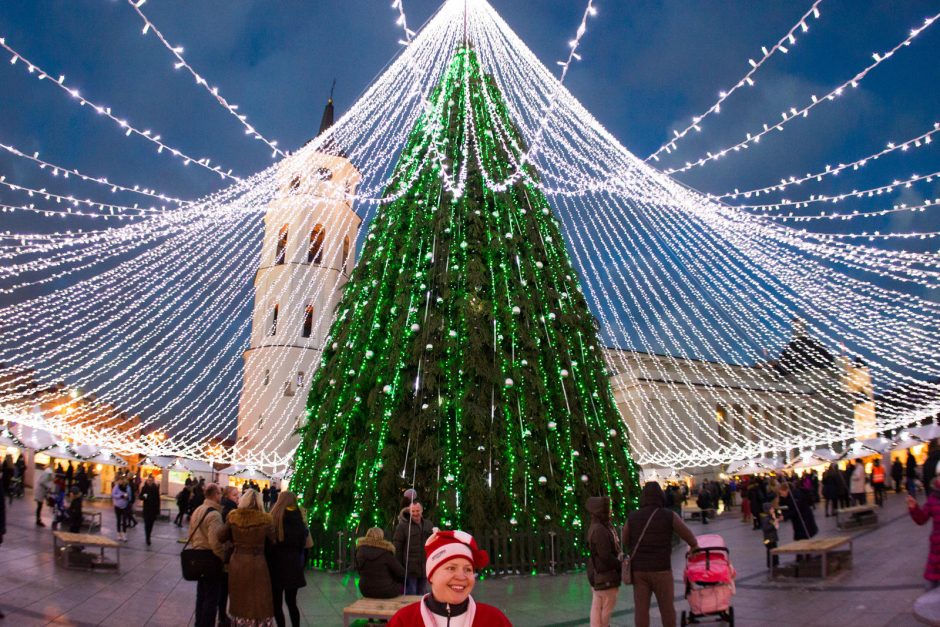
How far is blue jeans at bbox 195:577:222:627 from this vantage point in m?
6.23

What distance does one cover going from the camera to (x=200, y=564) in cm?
610

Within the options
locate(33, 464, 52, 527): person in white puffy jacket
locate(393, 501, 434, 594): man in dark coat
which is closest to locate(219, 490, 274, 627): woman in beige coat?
locate(393, 501, 434, 594): man in dark coat

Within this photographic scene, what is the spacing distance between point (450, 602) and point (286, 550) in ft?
14.5

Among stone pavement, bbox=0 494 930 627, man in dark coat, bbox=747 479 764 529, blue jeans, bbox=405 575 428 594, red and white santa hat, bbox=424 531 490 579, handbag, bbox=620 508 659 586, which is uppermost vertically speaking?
red and white santa hat, bbox=424 531 490 579

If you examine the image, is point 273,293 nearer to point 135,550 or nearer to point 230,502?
point 135,550

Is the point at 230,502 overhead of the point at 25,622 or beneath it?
overhead

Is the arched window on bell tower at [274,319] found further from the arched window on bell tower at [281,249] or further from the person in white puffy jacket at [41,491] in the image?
the person in white puffy jacket at [41,491]

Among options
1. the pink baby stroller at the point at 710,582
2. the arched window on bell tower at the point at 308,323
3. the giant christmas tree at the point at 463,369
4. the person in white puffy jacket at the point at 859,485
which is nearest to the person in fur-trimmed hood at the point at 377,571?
the pink baby stroller at the point at 710,582

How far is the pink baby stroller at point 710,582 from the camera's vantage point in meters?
6.13

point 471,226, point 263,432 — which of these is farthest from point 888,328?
point 263,432

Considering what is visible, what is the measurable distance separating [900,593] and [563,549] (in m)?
4.77

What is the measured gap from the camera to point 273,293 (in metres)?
38.3

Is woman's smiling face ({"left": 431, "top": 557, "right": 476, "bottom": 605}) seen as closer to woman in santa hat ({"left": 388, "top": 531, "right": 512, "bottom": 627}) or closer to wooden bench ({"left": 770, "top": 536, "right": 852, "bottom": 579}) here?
woman in santa hat ({"left": 388, "top": 531, "right": 512, "bottom": 627})

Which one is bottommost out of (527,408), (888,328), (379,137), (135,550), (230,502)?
(135,550)
